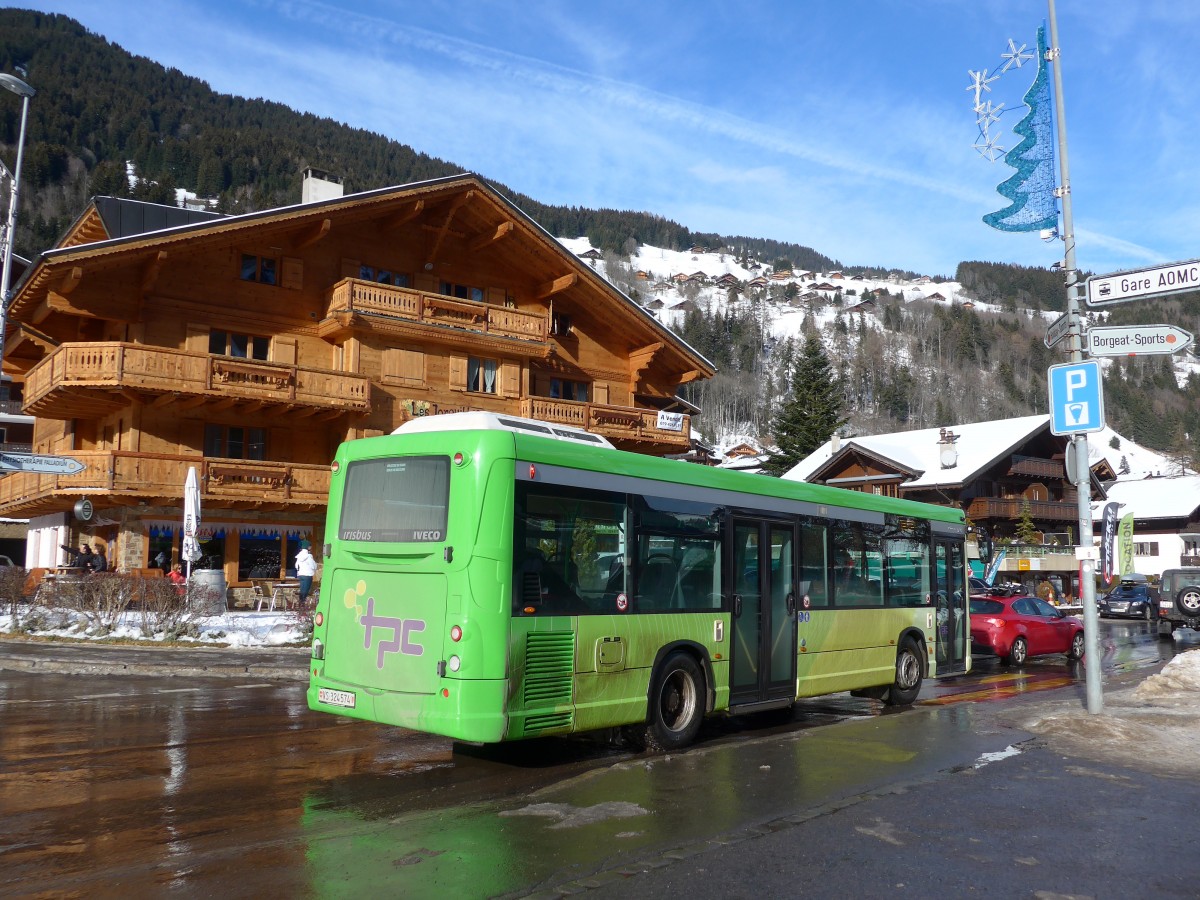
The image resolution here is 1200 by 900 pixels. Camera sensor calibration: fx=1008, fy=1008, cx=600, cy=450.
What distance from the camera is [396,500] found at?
8.98 m

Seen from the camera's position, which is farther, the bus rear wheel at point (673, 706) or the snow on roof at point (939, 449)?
the snow on roof at point (939, 449)

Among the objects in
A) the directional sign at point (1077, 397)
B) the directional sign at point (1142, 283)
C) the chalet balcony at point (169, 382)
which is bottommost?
the directional sign at point (1077, 397)

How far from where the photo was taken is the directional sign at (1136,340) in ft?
37.7

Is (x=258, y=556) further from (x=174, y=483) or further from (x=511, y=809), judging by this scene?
(x=511, y=809)

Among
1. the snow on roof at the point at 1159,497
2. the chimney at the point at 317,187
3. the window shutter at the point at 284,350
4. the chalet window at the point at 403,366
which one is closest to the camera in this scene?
the window shutter at the point at 284,350

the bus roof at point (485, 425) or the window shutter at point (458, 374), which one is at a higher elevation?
the window shutter at point (458, 374)

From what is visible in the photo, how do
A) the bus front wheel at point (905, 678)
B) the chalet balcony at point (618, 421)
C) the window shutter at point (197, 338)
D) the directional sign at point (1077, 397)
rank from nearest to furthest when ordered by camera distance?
1. the directional sign at point (1077, 397)
2. the bus front wheel at point (905, 678)
3. the window shutter at point (197, 338)
4. the chalet balcony at point (618, 421)

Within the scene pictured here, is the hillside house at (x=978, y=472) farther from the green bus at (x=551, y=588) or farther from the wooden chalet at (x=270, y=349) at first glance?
the green bus at (x=551, y=588)

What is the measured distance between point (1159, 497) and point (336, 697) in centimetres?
8250

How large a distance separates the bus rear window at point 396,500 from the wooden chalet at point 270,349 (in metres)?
20.0

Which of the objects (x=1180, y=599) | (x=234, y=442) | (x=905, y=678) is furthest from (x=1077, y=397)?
(x=234, y=442)

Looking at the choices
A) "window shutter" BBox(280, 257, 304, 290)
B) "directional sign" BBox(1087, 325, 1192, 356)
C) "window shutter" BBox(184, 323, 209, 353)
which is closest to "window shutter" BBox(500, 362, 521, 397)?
"window shutter" BBox(280, 257, 304, 290)

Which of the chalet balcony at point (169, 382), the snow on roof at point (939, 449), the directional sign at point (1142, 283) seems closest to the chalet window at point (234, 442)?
the chalet balcony at point (169, 382)

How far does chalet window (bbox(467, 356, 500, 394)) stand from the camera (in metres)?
34.4
